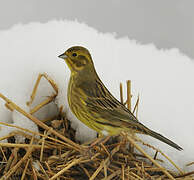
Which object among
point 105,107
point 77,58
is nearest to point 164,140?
point 105,107

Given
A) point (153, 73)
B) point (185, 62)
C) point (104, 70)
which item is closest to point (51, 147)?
point (104, 70)

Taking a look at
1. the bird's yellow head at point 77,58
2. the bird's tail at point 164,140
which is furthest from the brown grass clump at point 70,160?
the bird's yellow head at point 77,58

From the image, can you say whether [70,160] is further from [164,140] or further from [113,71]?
[113,71]

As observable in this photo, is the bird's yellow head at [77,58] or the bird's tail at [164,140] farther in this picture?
the bird's yellow head at [77,58]

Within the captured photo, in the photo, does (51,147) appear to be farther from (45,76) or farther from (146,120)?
(146,120)

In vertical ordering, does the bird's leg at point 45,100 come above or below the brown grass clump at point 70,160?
above

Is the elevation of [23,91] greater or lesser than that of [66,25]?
lesser

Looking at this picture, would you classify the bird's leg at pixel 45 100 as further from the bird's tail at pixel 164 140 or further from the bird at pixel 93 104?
the bird's tail at pixel 164 140

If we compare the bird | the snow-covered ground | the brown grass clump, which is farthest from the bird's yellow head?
the brown grass clump

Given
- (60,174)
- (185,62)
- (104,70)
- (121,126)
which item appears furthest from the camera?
(185,62)
